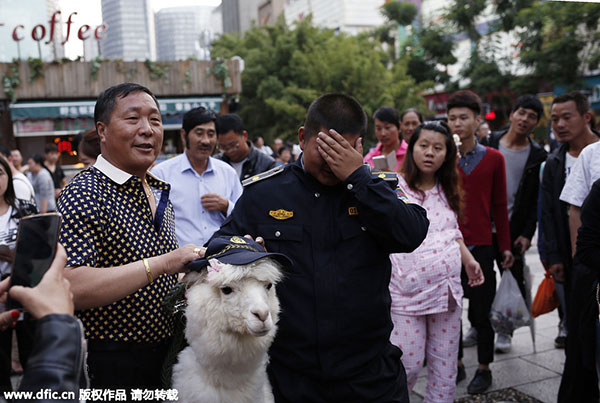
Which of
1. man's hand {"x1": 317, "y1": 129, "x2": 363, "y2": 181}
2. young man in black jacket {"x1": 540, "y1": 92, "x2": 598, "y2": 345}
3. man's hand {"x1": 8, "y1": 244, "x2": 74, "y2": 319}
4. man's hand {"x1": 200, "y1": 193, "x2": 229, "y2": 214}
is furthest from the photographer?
young man in black jacket {"x1": 540, "y1": 92, "x2": 598, "y2": 345}

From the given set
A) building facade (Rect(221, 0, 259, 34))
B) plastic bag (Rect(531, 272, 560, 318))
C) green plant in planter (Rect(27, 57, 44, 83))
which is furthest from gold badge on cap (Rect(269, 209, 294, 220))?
building facade (Rect(221, 0, 259, 34))

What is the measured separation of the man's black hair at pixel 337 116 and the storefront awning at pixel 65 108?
1620 cm

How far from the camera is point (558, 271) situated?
4699mm

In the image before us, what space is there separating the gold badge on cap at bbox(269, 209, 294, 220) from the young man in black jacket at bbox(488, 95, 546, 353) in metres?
3.91

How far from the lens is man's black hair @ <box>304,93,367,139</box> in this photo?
223 cm

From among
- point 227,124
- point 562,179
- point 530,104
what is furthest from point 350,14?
point 562,179

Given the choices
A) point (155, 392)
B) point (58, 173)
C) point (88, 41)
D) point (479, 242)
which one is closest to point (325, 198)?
point (155, 392)

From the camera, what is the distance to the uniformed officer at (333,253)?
2.22 meters

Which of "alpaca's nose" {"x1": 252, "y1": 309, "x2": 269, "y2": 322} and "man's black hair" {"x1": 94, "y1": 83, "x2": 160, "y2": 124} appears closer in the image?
"alpaca's nose" {"x1": 252, "y1": 309, "x2": 269, "y2": 322}

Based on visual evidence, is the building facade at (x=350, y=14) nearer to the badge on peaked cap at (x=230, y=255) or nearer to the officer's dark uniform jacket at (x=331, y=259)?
the officer's dark uniform jacket at (x=331, y=259)

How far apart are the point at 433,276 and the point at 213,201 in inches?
73.5

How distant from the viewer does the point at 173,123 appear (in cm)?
1858

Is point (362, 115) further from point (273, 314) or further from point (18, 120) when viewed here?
point (18, 120)

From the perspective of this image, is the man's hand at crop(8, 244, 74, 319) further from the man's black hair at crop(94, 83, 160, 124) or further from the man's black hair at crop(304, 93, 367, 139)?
the man's black hair at crop(304, 93, 367, 139)
